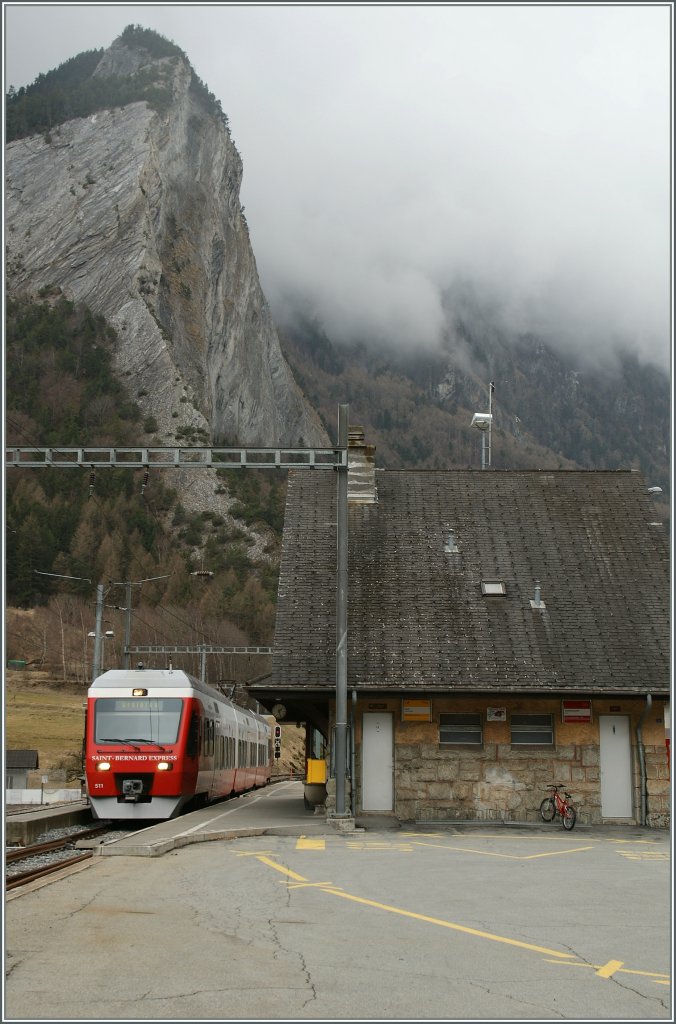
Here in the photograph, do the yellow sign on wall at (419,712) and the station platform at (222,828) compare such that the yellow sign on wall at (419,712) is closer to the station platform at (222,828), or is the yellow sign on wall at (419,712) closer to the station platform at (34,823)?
the station platform at (222,828)

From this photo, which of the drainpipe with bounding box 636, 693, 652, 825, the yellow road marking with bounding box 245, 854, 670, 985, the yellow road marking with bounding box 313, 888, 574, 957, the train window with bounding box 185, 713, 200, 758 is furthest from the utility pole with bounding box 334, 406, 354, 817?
the yellow road marking with bounding box 313, 888, 574, 957

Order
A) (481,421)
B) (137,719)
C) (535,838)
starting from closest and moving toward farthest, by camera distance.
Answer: (535,838) → (137,719) → (481,421)

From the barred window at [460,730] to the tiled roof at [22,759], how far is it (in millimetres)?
13411

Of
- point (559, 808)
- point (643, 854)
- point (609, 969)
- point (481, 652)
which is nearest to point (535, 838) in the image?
point (559, 808)

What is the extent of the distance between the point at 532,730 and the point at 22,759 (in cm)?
1540

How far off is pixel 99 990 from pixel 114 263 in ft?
509

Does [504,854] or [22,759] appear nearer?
[504,854]

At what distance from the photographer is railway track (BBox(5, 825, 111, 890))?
12575 millimetres

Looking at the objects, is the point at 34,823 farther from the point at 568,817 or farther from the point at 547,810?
the point at 568,817

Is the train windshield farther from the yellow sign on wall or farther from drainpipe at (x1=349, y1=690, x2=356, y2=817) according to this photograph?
the yellow sign on wall

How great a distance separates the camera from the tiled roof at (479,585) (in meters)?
22.6

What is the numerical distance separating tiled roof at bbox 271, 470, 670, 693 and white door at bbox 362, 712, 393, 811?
0.96 m

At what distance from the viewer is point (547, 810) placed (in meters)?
21.6

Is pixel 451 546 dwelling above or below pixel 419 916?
above
